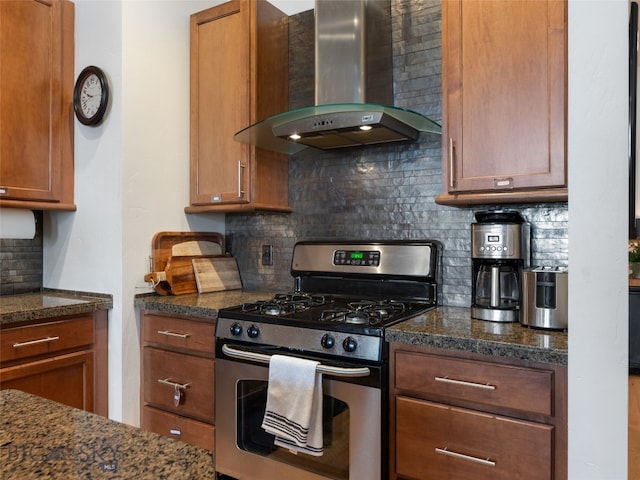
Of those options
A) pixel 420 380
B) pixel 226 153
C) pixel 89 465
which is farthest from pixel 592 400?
pixel 226 153

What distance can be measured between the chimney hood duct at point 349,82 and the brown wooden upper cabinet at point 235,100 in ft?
0.78

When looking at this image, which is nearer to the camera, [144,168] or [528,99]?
[528,99]

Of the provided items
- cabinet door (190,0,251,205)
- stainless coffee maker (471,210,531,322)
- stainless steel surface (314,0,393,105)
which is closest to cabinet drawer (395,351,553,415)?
stainless coffee maker (471,210,531,322)

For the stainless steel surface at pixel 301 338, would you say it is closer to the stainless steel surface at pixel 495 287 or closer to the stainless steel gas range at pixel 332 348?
the stainless steel gas range at pixel 332 348

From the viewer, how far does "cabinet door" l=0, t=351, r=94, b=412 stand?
1.95 meters

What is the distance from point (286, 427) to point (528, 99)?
1457 millimetres

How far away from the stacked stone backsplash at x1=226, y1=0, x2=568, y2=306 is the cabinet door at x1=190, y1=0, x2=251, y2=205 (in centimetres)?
33

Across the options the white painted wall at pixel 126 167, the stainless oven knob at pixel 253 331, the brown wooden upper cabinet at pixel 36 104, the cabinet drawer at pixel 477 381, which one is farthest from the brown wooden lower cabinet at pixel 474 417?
the brown wooden upper cabinet at pixel 36 104

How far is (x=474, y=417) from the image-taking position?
57.0 inches

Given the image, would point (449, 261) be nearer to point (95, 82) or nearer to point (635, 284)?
point (635, 284)

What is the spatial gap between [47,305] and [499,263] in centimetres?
195

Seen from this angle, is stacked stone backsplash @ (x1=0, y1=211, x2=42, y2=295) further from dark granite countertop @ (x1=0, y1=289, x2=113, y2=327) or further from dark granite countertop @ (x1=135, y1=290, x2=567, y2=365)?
dark granite countertop @ (x1=135, y1=290, x2=567, y2=365)

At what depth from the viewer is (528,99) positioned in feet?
5.52

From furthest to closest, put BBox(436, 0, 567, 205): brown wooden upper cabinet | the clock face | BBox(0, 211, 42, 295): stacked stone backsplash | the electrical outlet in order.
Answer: the electrical outlet, BBox(0, 211, 42, 295): stacked stone backsplash, the clock face, BBox(436, 0, 567, 205): brown wooden upper cabinet
